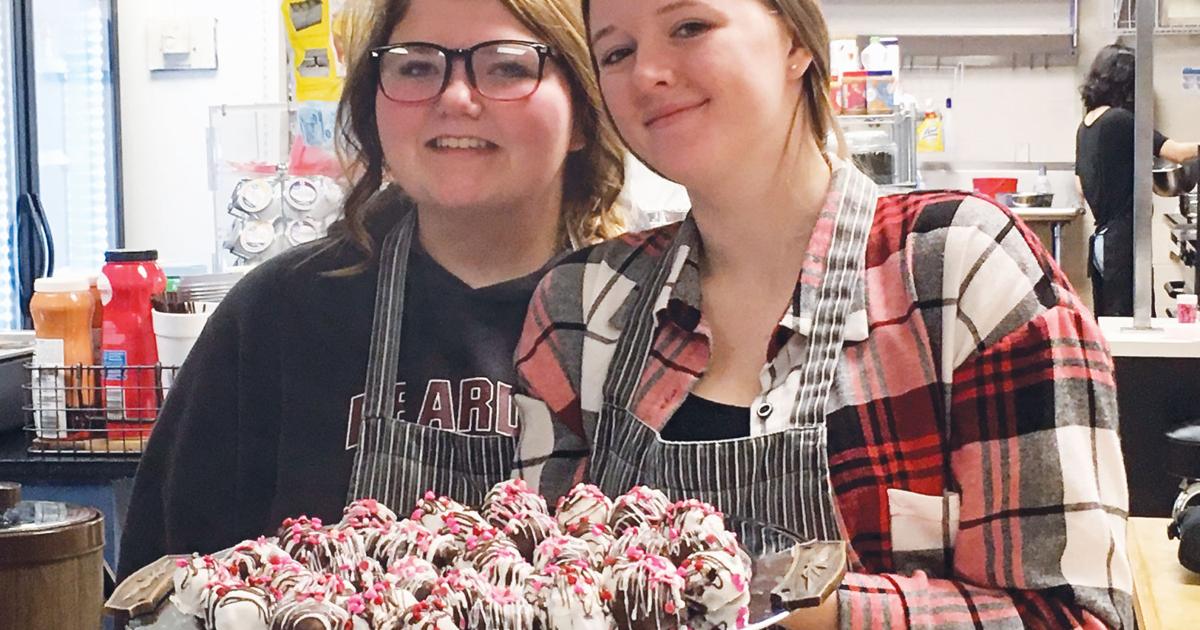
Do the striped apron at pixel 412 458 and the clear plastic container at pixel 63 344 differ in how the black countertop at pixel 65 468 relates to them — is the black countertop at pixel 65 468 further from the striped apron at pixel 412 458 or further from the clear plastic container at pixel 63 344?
the striped apron at pixel 412 458

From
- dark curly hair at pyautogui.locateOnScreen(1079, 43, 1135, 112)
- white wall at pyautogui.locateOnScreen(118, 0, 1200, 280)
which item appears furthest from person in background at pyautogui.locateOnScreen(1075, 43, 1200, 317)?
white wall at pyautogui.locateOnScreen(118, 0, 1200, 280)

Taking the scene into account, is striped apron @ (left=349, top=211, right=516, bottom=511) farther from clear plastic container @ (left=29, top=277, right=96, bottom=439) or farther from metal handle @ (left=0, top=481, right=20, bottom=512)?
clear plastic container @ (left=29, top=277, right=96, bottom=439)

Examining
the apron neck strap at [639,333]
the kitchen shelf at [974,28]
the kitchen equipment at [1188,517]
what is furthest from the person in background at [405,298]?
the kitchen shelf at [974,28]

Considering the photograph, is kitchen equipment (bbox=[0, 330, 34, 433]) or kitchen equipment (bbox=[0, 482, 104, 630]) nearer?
kitchen equipment (bbox=[0, 482, 104, 630])

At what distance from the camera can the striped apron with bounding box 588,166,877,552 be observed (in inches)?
43.3

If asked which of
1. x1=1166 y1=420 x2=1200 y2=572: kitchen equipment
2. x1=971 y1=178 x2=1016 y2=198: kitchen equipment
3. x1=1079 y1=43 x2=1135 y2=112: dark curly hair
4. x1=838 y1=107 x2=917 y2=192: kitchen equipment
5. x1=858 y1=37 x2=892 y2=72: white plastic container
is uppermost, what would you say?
x1=1079 y1=43 x2=1135 y2=112: dark curly hair

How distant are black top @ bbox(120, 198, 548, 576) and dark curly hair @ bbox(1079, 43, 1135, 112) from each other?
370 cm

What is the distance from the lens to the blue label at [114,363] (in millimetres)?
1561

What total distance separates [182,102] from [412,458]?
34.6 inches

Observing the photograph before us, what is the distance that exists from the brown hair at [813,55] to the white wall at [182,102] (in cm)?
47

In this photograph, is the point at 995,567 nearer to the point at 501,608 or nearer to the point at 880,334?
the point at 880,334

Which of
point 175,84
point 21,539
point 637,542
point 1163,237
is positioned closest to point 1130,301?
point 1163,237

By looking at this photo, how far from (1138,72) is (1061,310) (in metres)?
1.44

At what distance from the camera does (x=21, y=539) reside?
0.90 m
